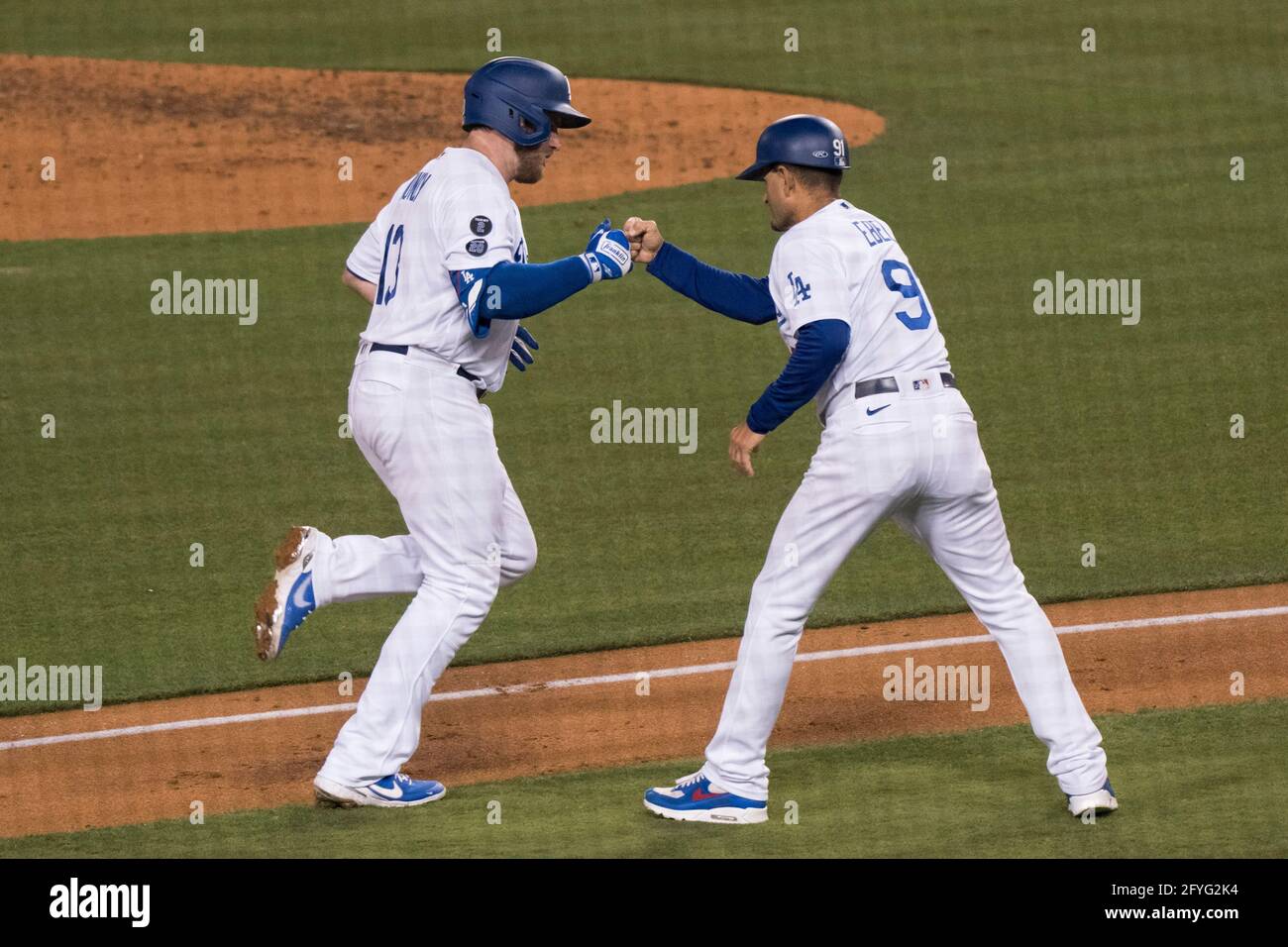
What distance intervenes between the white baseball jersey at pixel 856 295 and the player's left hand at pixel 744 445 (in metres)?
0.26

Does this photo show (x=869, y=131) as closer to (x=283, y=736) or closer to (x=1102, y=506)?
(x=1102, y=506)

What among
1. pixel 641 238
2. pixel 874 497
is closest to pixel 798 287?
pixel 874 497

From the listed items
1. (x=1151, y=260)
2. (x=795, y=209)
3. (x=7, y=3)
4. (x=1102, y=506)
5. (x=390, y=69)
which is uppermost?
(x=7, y=3)

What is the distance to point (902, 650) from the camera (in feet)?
25.8

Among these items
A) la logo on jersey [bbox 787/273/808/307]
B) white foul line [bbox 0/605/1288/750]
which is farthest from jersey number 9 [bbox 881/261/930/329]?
white foul line [bbox 0/605/1288/750]

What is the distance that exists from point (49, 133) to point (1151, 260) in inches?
447

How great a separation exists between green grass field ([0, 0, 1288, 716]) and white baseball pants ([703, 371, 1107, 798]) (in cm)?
250

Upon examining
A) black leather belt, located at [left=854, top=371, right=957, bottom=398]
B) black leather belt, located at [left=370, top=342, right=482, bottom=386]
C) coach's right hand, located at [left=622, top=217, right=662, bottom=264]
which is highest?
coach's right hand, located at [left=622, top=217, right=662, bottom=264]

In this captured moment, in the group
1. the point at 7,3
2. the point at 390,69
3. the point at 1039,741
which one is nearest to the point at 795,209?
the point at 1039,741

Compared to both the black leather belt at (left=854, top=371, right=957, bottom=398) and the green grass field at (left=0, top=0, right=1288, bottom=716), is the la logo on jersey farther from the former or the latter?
the green grass field at (left=0, top=0, right=1288, bottom=716)

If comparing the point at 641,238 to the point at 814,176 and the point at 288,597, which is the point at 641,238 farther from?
the point at 288,597

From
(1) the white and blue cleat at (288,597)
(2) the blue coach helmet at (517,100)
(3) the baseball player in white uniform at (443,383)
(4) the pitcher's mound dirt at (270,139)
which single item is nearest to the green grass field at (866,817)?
(3) the baseball player in white uniform at (443,383)

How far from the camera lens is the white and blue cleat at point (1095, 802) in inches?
221

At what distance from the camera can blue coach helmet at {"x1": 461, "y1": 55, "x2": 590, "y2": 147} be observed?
239 inches
